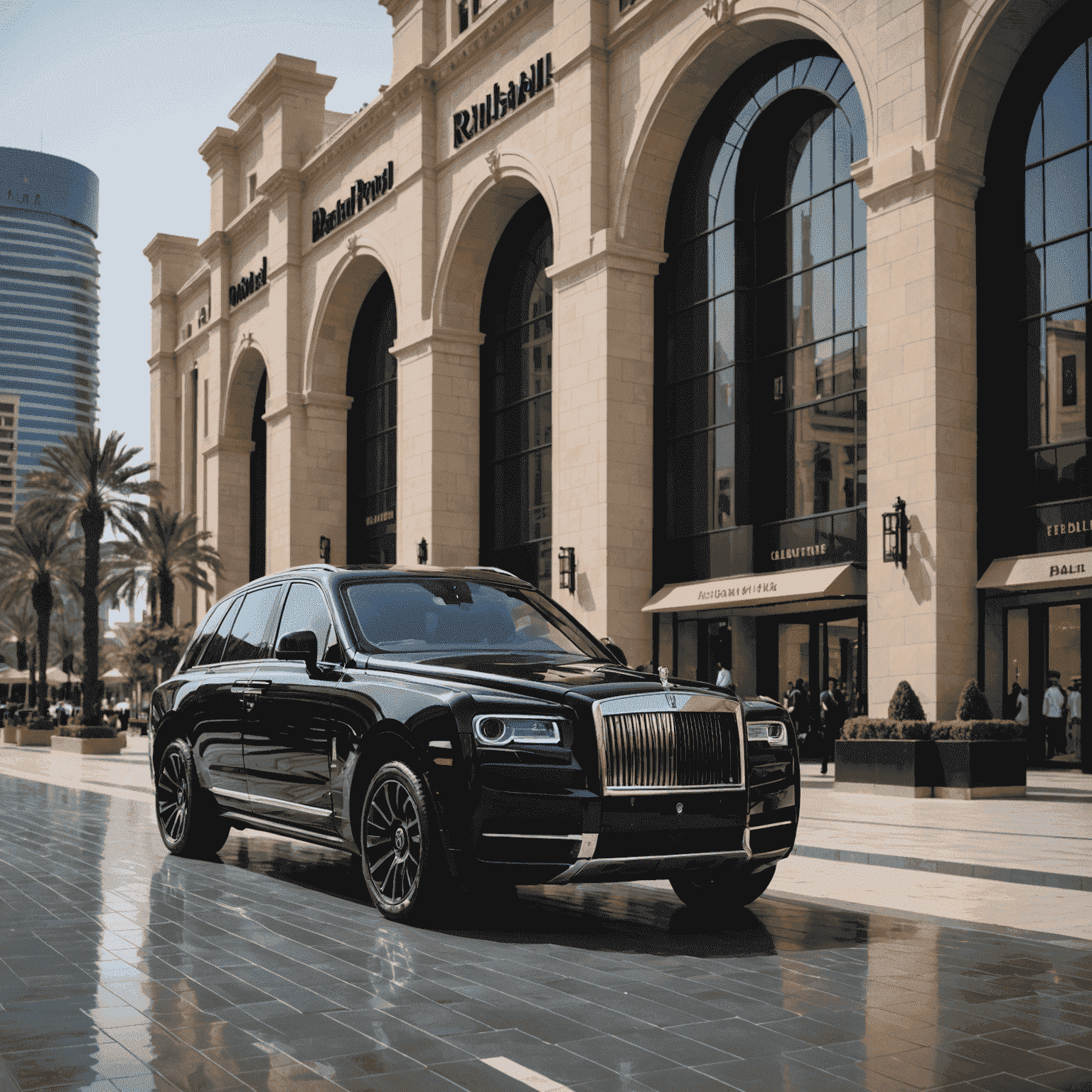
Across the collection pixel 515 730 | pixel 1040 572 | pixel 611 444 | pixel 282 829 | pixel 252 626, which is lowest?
pixel 282 829

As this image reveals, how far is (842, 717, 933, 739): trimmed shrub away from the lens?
18969 mm

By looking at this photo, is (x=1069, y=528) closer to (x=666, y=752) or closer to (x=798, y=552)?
(x=798, y=552)

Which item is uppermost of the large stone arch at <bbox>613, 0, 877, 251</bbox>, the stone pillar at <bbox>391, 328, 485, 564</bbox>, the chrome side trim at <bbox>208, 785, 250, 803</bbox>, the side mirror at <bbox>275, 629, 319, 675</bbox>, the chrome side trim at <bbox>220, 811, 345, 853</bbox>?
the large stone arch at <bbox>613, 0, 877, 251</bbox>

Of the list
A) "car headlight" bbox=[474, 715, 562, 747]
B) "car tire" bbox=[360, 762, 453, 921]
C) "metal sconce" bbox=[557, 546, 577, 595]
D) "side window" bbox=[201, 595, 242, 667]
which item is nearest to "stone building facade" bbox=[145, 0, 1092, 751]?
"metal sconce" bbox=[557, 546, 577, 595]

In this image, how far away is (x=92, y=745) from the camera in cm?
3766

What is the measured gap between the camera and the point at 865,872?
1038 cm

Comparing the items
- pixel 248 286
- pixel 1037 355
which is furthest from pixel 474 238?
pixel 1037 355

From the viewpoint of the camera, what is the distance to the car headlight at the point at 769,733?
24.8 ft

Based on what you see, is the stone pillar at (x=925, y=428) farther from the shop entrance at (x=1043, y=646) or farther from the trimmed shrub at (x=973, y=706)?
the shop entrance at (x=1043, y=646)

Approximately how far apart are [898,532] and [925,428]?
1656 millimetres

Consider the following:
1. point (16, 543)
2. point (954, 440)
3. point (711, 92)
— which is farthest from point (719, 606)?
point (16, 543)

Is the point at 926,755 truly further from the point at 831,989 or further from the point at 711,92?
the point at 711,92

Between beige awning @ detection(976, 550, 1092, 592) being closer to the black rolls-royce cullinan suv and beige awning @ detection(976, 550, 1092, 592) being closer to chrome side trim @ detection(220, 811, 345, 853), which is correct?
the black rolls-royce cullinan suv

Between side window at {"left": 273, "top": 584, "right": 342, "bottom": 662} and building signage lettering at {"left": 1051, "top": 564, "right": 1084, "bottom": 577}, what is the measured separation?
14.5m
